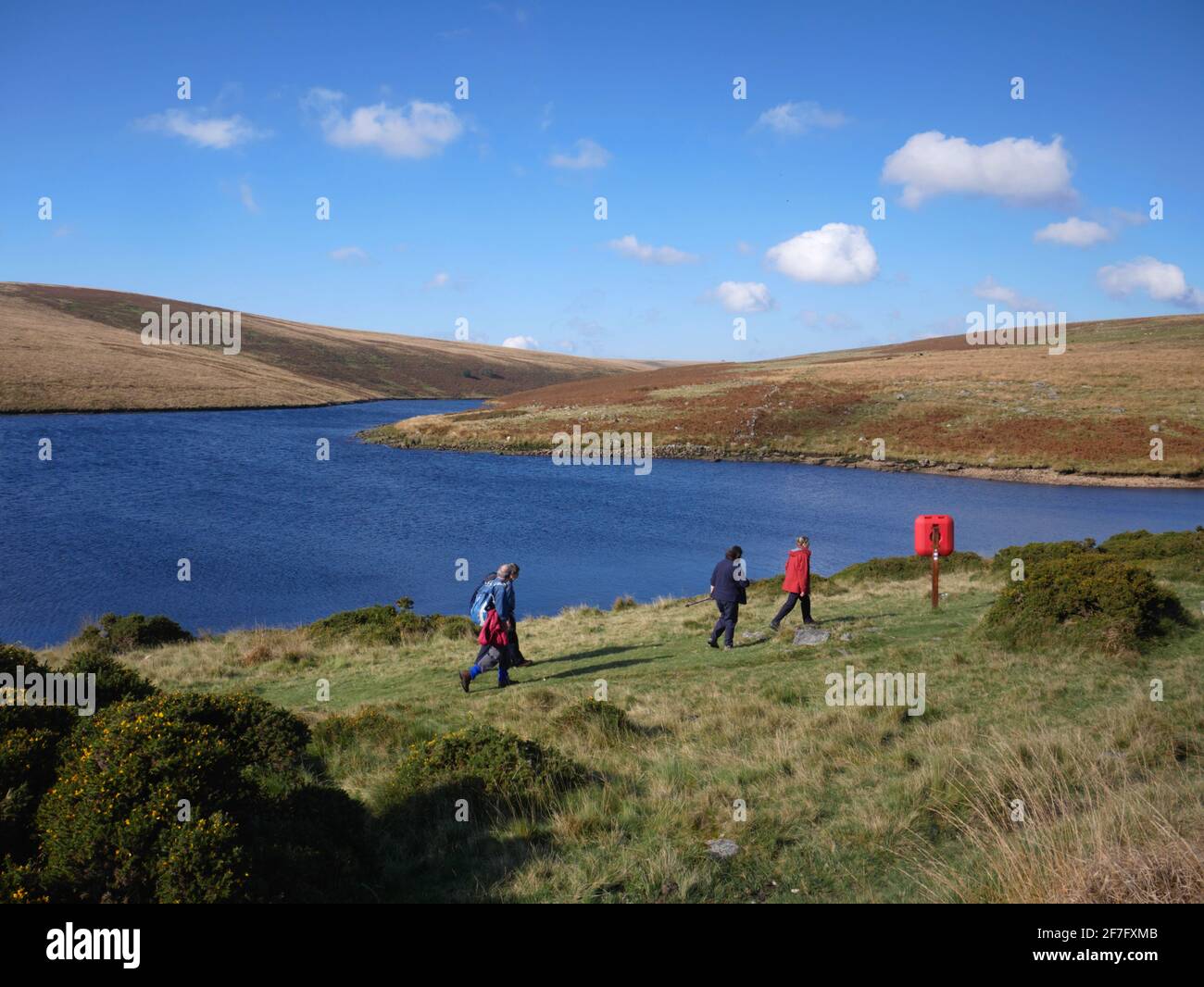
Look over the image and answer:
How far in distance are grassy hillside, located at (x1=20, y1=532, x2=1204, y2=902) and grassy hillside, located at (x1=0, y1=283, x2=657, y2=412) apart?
89.7 m

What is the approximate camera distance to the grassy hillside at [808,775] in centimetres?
570

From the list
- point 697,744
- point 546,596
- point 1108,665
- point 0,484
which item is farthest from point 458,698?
point 0,484

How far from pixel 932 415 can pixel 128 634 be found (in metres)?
67.2

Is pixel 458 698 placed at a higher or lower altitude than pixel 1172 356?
lower

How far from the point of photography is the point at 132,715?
591cm

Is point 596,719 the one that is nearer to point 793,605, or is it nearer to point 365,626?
point 793,605

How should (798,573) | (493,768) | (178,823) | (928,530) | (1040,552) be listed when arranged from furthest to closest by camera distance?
1. (1040,552)
2. (928,530)
3. (798,573)
4. (493,768)
5. (178,823)

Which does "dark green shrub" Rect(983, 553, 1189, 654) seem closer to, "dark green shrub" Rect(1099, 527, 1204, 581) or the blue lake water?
"dark green shrub" Rect(1099, 527, 1204, 581)

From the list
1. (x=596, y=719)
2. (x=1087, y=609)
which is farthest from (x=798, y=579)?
(x=596, y=719)

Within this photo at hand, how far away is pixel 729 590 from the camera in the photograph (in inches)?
625

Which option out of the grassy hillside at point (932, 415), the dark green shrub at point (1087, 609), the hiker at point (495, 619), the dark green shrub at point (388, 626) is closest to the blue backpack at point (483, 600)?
the hiker at point (495, 619)

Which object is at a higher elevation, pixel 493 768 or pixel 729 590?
pixel 729 590
